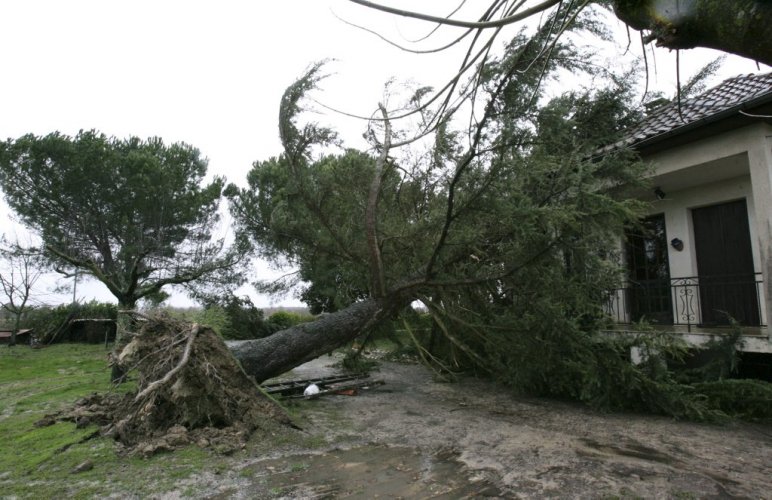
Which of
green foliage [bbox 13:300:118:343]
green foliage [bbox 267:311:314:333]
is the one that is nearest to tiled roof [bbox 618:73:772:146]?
green foliage [bbox 267:311:314:333]

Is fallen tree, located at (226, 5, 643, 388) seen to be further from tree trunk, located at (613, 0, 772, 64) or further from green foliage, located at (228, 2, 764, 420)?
tree trunk, located at (613, 0, 772, 64)

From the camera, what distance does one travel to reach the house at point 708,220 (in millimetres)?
6605

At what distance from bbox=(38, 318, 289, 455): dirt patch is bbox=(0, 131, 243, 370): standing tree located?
597 cm

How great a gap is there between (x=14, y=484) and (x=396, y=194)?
23.4 ft

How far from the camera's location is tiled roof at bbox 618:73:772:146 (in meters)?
6.86

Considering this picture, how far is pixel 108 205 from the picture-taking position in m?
13.8

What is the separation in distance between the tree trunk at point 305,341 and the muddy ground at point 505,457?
0.79 m

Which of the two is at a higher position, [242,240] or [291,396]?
[242,240]

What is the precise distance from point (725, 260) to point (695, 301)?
93cm

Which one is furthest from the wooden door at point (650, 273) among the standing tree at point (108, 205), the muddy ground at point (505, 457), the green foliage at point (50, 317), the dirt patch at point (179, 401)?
the green foliage at point (50, 317)

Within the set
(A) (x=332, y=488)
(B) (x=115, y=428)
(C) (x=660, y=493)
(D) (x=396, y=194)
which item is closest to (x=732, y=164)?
(D) (x=396, y=194)

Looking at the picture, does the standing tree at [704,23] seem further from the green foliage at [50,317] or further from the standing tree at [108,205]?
the green foliage at [50,317]

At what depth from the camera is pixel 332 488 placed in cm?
367

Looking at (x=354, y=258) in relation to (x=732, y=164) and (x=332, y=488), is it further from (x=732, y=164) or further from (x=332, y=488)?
(x=732, y=164)
